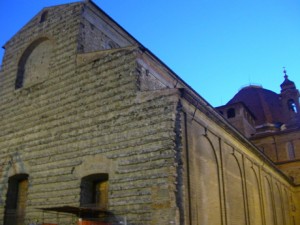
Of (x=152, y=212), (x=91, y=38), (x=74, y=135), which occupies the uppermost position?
(x=91, y=38)

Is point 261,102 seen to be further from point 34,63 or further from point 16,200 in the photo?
point 16,200

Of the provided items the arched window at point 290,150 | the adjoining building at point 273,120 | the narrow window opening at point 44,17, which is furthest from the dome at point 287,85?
the narrow window opening at point 44,17

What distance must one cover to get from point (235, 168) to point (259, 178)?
4.34 m

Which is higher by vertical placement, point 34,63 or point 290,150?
point 34,63

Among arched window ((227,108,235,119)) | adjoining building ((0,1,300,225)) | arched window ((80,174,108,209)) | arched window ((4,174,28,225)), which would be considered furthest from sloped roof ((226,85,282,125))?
arched window ((80,174,108,209))

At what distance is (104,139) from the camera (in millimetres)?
11977

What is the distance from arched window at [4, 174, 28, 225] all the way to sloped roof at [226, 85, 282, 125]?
2550cm

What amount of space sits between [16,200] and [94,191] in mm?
3911

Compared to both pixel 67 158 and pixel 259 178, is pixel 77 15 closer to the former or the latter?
pixel 67 158

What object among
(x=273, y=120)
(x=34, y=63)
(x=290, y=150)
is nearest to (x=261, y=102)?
(x=273, y=120)

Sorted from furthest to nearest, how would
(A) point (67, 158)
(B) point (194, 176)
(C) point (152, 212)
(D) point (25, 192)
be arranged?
(D) point (25, 192), (A) point (67, 158), (B) point (194, 176), (C) point (152, 212)

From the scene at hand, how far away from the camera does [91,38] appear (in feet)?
50.5

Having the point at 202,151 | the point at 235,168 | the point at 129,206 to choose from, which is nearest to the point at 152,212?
the point at 129,206

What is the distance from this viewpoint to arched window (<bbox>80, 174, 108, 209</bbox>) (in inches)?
467
